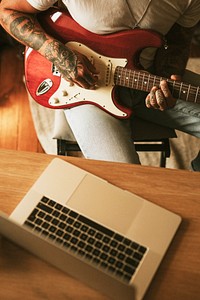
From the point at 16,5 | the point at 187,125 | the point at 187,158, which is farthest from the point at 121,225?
the point at 187,158

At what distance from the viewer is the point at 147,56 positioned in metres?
1.28

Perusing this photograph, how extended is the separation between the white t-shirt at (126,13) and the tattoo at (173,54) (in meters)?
0.08

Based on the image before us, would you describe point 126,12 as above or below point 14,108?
above

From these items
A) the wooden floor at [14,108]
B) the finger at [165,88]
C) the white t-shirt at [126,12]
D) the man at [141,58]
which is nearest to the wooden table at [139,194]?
the man at [141,58]

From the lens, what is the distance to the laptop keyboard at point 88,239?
79 centimetres

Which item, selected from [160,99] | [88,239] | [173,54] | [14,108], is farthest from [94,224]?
[14,108]

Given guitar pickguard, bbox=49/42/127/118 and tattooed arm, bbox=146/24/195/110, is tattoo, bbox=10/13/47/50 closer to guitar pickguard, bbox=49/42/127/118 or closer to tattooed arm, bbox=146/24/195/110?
guitar pickguard, bbox=49/42/127/118

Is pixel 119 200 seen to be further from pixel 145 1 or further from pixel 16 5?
pixel 16 5

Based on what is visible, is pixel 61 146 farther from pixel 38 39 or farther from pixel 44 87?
pixel 38 39

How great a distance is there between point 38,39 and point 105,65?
23 centimetres

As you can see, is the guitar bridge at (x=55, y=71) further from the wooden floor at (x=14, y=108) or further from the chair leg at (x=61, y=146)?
the wooden floor at (x=14, y=108)

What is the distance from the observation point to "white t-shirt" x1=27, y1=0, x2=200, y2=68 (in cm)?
114

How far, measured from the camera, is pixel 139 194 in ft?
2.88

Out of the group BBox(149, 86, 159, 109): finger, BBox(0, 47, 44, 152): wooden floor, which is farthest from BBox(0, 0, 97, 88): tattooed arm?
BBox(0, 47, 44, 152): wooden floor
